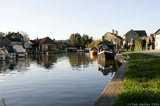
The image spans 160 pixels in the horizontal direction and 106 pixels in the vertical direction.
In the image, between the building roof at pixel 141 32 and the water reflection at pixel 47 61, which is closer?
the water reflection at pixel 47 61

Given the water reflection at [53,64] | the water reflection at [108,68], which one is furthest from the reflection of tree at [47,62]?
the water reflection at [108,68]

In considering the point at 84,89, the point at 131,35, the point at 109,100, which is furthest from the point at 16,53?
the point at 131,35

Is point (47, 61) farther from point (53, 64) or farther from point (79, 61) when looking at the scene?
point (53, 64)

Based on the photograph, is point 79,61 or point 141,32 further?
point 141,32

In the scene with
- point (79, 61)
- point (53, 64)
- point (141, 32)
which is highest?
point (141, 32)

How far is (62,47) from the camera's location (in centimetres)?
11994

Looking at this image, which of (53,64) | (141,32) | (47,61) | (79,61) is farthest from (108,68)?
(141,32)

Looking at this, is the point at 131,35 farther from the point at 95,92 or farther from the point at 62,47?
the point at 95,92

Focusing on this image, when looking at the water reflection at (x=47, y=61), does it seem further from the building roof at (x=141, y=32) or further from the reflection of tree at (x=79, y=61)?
the building roof at (x=141, y=32)

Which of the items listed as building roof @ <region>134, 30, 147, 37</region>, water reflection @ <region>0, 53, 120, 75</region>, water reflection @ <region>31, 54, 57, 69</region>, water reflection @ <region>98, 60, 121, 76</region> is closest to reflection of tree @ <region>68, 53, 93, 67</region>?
water reflection @ <region>0, 53, 120, 75</region>

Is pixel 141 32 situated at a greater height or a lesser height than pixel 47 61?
greater

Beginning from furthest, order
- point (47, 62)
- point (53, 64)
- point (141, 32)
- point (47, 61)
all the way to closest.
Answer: point (141, 32) < point (47, 61) < point (47, 62) < point (53, 64)

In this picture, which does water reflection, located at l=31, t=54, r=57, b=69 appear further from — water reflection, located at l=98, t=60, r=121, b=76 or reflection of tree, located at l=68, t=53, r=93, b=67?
water reflection, located at l=98, t=60, r=121, b=76

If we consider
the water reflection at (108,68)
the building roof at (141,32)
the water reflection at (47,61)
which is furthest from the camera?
the building roof at (141,32)
